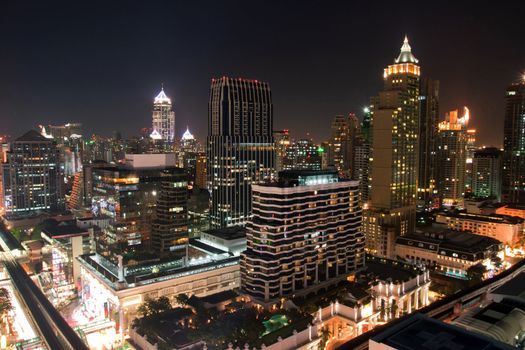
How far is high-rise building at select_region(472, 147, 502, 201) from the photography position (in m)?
107

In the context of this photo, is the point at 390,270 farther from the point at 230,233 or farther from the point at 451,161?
the point at 451,161

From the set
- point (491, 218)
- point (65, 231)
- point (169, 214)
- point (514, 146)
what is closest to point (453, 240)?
point (491, 218)

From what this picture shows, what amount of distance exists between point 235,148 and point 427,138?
173 ft

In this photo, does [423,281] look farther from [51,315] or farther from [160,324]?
[51,315]

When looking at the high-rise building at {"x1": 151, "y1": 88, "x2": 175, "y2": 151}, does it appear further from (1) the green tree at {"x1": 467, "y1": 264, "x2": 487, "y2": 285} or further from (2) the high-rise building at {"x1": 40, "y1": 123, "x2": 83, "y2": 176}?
(1) the green tree at {"x1": 467, "y1": 264, "x2": 487, "y2": 285}

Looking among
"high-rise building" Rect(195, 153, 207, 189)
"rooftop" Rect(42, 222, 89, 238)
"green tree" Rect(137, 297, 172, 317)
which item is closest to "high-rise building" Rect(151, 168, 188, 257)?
"rooftop" Rect(42, 222, 89, 238)

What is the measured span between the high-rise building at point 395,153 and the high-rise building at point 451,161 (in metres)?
36.1

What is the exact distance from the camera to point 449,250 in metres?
60.3

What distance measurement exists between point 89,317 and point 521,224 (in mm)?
72375

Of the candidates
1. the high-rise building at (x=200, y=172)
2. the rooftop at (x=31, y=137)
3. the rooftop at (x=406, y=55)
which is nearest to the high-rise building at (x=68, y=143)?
the rooftop at (x=31, y=137)

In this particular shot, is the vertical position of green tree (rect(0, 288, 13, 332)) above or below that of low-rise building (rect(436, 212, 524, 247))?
below

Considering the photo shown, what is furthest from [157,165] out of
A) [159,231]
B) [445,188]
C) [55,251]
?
[445,188]

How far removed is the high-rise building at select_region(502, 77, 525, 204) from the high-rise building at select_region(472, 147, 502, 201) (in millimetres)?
6445

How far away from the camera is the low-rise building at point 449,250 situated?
2303 inches
